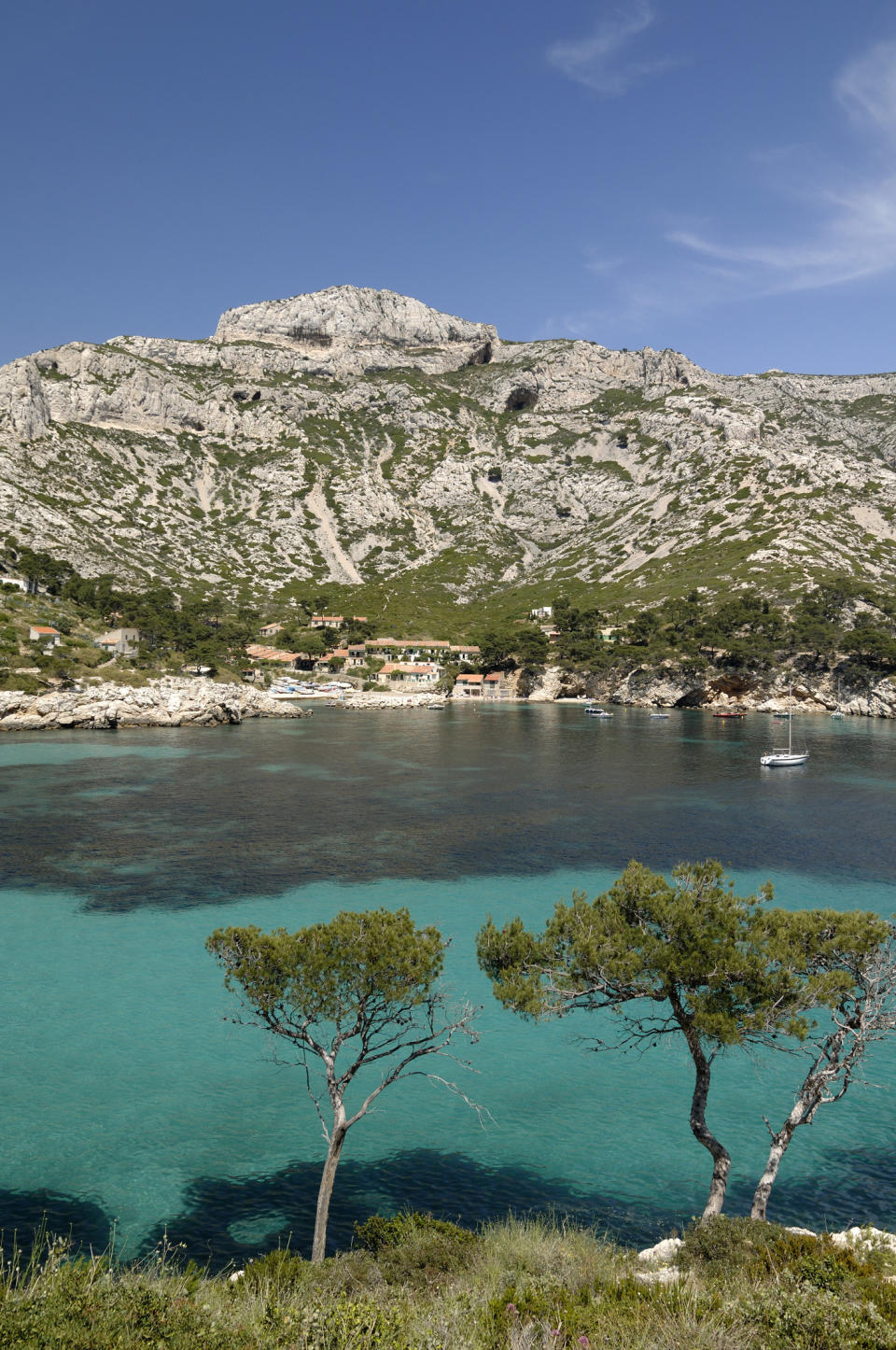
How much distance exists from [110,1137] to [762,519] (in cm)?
20553

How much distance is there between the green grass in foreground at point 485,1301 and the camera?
9.33 metres

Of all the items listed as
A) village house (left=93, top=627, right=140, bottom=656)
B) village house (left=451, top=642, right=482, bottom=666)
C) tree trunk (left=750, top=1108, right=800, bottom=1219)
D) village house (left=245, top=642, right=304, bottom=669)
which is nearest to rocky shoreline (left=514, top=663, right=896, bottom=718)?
village house (left=451, top=642, right=482, bottom=666)

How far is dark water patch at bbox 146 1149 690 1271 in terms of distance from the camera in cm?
1617

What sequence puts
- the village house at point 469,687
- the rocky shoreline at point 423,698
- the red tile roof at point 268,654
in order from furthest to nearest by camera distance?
1. the red tile roof at point 268,654
2. the village house at point 469,687
3. the rocky shoreline at point 423,698

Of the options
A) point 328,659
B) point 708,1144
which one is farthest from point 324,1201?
point 328,659

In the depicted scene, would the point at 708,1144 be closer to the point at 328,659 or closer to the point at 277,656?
the point at 277,656

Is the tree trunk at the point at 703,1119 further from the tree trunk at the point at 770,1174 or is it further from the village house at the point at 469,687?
the village house at the point at 469,687

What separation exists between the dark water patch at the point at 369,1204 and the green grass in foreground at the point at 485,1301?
2321 millimetres

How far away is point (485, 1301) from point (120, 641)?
139 m

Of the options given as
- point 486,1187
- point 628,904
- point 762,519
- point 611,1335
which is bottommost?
point 486,1187

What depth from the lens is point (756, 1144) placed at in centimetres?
2022

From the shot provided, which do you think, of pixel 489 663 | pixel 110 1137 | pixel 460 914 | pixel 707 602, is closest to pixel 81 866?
pixel 460 914

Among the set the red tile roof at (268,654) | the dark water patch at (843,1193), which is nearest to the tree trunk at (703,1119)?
the dark water patch at (843,1193)

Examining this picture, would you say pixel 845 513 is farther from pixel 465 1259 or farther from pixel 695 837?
pixel 465 1259
